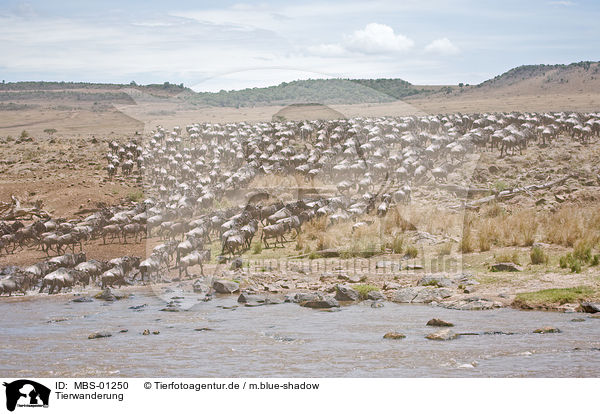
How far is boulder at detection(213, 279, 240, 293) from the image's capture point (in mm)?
17766

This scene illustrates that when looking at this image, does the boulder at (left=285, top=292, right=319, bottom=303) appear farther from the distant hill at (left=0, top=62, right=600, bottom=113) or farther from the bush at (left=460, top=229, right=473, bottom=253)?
the distant hill at (left=0, top=62, right=600, bottom=113)

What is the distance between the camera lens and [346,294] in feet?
53.0

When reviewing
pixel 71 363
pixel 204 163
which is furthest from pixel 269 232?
pixel 204 163

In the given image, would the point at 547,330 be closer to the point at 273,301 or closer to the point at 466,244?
the point at 273,301

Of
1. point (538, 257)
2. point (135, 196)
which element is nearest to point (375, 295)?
point (538, 257)

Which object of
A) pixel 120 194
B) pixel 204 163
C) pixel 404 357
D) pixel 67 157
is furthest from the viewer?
pixel 67 157

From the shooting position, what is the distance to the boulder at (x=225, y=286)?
58.3ft

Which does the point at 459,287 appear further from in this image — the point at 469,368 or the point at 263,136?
the point at 263,136

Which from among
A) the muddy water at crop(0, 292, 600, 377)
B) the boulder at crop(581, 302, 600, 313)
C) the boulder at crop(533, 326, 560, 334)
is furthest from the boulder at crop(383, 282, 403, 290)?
the boulder at crop(533, 326, 560, 334)

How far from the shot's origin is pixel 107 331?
1380cm

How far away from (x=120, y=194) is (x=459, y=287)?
24.0 m
